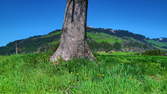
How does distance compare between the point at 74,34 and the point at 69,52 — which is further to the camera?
the point at 74,34

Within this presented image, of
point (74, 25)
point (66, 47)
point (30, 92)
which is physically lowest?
point (30, 92)

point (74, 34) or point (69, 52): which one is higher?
point (74, 34)

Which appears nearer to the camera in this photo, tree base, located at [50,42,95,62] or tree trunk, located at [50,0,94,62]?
tree base, located at [50,42,95,62]

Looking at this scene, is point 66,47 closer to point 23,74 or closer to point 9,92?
point 23,74

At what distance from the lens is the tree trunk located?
1620 centimetres

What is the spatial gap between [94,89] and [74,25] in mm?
8871

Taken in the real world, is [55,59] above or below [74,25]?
below

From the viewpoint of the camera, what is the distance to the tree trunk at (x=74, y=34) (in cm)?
1620

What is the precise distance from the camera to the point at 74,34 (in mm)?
16531

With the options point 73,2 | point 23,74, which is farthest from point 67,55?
point 23,74

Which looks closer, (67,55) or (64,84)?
(64,84)

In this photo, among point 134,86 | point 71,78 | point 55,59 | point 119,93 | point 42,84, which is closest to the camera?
point 119,93

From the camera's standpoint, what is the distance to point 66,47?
1630 cm

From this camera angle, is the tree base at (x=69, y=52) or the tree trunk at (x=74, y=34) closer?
the tree base at (x=69, y=52)
